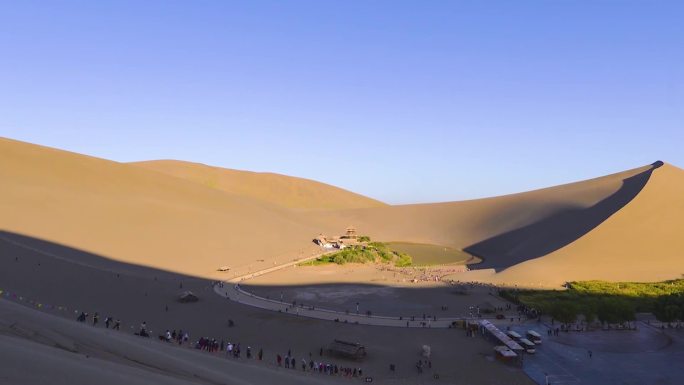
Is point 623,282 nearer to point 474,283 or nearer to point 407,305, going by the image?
point 474,283

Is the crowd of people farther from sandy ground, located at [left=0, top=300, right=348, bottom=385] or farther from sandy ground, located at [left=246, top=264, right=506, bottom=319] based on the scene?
sandy ground, located at [left=246, top=264, right=506, bottom=319]

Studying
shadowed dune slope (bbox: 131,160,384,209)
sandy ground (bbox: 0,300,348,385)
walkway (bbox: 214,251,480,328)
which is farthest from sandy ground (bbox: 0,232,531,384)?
shadowed dune slope (bbox: 131,160,384,209)

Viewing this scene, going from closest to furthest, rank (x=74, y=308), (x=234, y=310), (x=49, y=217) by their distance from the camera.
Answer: (x=74, y=308)
(x=234, y=310)
(x=49, y=217)

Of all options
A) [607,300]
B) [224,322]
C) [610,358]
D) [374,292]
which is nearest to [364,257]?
A: [374,292]

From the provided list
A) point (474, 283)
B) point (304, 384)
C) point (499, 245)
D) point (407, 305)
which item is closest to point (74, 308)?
point (304, 384)

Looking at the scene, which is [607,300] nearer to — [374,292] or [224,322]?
[374,292]
